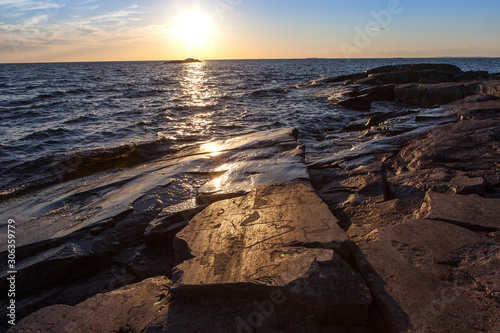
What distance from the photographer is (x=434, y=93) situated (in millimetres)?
11492

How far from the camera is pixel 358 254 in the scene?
2.02 metres

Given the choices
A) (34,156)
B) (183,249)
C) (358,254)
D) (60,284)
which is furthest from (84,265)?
(34,156)

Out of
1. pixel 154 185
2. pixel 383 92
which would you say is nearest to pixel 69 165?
pixel 154 185

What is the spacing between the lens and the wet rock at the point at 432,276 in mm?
1511

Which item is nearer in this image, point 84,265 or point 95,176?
point 84,265

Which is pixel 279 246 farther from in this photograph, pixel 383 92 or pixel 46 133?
pixel 383 92

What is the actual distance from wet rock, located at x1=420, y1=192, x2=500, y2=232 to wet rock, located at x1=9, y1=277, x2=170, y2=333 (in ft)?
7.39

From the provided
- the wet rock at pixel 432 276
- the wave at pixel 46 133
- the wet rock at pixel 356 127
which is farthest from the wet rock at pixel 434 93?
the wave at pixel 46 133

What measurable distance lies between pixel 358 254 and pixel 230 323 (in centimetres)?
99

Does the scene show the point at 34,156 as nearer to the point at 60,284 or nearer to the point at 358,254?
the point at 60,284

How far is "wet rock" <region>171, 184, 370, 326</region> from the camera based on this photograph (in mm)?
1624

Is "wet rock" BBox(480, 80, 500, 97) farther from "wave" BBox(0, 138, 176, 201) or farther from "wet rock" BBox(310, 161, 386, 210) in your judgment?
"wave" BBox(0, 138, 176, 201)

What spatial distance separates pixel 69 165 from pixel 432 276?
6.58 meters

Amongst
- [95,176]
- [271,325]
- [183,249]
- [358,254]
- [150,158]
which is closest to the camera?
[271,325]
